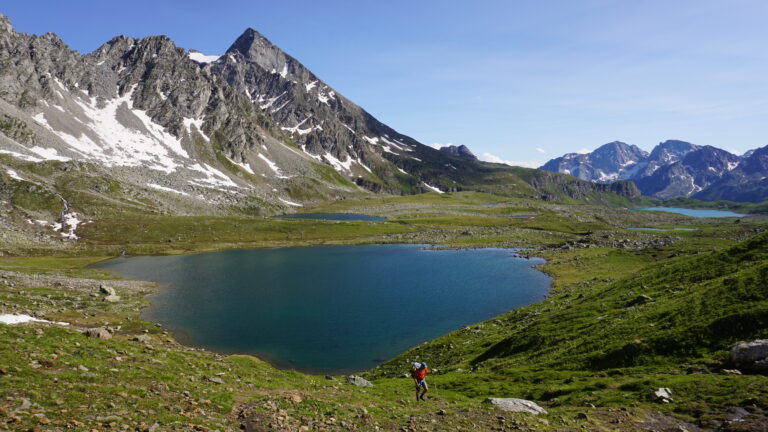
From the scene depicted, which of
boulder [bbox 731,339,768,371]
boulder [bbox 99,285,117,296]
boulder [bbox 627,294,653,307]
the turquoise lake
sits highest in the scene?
boulder [bbox 731,339,768,371]

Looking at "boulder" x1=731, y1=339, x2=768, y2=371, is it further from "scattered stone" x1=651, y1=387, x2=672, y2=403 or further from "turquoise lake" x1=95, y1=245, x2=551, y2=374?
"turquoise lake" x1=95, y1=245, x2=551, y2=374

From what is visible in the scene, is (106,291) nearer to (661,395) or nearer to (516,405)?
(516,405)

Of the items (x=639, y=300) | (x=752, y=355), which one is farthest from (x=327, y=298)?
(x=752, y=355)

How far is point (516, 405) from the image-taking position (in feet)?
77.7

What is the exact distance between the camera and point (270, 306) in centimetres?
7056

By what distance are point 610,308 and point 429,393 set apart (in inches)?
1103

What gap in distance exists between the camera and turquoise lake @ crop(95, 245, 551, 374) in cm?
5195

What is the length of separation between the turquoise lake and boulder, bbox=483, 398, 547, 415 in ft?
77.0

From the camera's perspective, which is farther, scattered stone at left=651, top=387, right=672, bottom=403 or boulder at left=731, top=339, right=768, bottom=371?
boulder at left=731, top=339, right=768, bottom=371

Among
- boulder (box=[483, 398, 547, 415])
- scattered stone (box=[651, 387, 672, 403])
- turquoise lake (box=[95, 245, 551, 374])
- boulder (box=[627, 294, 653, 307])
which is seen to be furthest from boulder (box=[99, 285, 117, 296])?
boulder (box=[627, 294, 653, 307])

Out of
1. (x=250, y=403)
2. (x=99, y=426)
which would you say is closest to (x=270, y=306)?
(x=250, y=403)

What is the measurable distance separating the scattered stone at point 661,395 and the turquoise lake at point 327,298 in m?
29.5

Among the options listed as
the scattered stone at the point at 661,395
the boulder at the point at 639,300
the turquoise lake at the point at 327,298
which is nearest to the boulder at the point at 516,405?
the scattered stone at the point at 661,395

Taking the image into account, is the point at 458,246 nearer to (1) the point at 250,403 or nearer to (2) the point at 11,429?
(1) the point at 250,403
